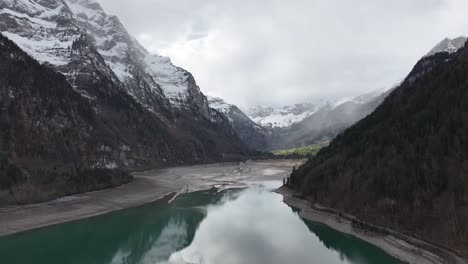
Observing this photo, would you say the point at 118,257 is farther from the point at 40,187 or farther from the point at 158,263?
the point at 40,187

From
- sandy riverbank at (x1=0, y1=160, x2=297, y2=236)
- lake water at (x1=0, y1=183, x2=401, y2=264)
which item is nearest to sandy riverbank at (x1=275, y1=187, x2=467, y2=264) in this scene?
lake water at (x1=0, y1=183, x2=401, y2=264)

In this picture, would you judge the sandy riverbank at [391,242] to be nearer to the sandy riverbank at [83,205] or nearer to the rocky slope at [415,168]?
the rocky slope at [415,168]

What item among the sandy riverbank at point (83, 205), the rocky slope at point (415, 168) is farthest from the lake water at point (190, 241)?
the rocky slope at point (415, 168)

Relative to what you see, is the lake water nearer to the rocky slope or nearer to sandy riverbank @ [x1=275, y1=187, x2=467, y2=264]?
sandy riverbank @ [x1=275, y1=187, x2=467, y2=264]

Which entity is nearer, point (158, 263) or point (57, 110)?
point (158, 263)

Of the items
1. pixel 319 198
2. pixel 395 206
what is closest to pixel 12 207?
pixel 319 198

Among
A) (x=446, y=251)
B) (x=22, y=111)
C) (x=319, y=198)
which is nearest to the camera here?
(x=446, y=251)
